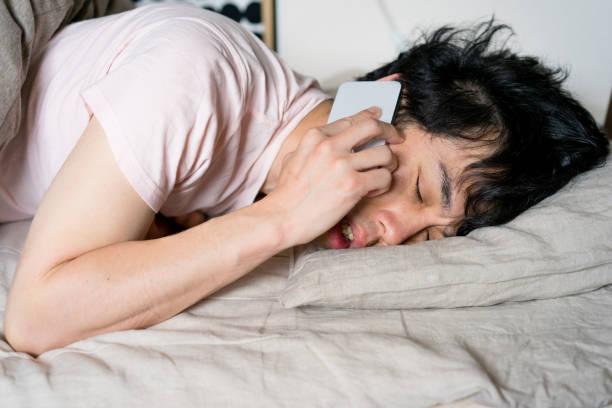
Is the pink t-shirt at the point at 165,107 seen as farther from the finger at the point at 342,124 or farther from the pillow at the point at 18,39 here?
the finger at the point at 342,124

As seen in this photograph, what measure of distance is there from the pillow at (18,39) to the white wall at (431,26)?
950 mm

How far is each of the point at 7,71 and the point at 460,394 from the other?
870 millimetres

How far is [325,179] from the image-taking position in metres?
0.78

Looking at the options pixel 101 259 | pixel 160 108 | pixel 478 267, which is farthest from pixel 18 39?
pixel 478 267

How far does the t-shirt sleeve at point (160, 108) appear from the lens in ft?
2.41

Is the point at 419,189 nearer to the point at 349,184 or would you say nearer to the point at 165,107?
the point at 349,184

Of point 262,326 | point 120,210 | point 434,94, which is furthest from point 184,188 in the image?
point 434,94

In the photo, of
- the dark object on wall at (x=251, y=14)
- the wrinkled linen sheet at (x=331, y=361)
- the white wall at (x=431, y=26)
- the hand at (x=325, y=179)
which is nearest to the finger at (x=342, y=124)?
the hand at (x=325, y=179)

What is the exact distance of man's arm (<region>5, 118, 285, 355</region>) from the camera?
0.72m

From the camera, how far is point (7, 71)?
0.88m

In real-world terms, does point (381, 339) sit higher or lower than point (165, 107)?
lower

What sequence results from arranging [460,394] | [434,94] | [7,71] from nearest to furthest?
[460,394] < [7,71] < [434,94]

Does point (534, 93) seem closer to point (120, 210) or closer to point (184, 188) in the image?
point (184, 188)

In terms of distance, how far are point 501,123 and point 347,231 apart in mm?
350
